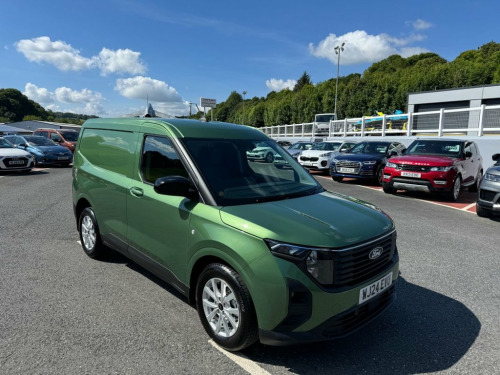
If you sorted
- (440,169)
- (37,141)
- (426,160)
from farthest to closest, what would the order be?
(37,141), (426,160), (440,169)

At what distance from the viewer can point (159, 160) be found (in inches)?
145

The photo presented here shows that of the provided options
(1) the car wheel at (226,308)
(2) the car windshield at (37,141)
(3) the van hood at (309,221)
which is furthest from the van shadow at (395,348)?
(2) the car windshield at (37,141)

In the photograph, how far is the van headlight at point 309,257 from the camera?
8.29ft

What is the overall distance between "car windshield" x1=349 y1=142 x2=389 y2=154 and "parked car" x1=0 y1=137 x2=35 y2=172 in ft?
43.6

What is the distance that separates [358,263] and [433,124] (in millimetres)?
16911

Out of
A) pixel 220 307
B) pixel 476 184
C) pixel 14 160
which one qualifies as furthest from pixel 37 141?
pixel 476 184

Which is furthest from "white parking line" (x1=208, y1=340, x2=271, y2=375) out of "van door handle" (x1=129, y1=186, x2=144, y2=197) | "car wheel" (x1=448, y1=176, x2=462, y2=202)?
"car wheel" (x1=448, y1=176, x2=462, y2=202)

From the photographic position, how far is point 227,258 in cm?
274

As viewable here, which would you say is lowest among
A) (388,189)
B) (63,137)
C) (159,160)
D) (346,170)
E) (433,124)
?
(388,189)

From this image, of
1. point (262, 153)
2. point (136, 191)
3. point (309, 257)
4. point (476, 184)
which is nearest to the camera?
point (309, 257)

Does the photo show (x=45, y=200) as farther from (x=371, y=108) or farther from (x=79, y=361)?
(x=371, y=108)

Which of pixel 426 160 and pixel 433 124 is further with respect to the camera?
pixel 433 124

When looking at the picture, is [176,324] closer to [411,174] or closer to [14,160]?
[411,174]

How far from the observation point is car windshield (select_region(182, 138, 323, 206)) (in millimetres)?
3201
